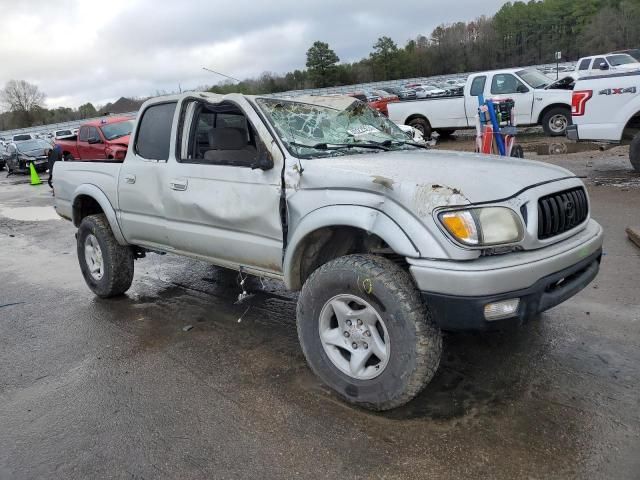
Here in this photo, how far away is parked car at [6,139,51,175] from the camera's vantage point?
22.3 metres

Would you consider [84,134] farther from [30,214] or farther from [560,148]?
[560,148]

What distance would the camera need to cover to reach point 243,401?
333 cm

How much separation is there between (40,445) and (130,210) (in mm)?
2285

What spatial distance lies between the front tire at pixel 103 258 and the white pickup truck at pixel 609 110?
25.4ft

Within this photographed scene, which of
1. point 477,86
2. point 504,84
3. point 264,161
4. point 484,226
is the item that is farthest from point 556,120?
point 484,226

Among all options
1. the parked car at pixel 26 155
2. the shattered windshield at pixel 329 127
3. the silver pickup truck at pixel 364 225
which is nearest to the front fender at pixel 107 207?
the silver pickup truck at pixel 364 225

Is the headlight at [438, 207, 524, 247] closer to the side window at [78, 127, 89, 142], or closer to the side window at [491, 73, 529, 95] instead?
the side window at [491, 73, 529, 95]

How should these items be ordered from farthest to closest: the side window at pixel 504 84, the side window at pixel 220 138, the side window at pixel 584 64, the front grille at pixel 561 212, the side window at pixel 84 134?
the side window at pixel 584 64
the side window at pixel 84 134
the side window at pixel 504 84
the side window at pixel 220 138
the front grille at pixel 561 212

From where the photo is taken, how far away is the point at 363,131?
4.24 m

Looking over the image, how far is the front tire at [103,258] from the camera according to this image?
5223mm

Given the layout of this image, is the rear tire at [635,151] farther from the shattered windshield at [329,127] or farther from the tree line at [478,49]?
the tree line at [478,49]

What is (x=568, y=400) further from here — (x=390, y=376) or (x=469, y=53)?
(x=469, y=53)

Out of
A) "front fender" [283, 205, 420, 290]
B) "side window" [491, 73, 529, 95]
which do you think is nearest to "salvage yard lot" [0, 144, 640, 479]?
"front fender" [283, 205, 420, 290]

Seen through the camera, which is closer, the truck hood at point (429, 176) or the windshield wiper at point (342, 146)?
the truck hood at point (429, 176)
